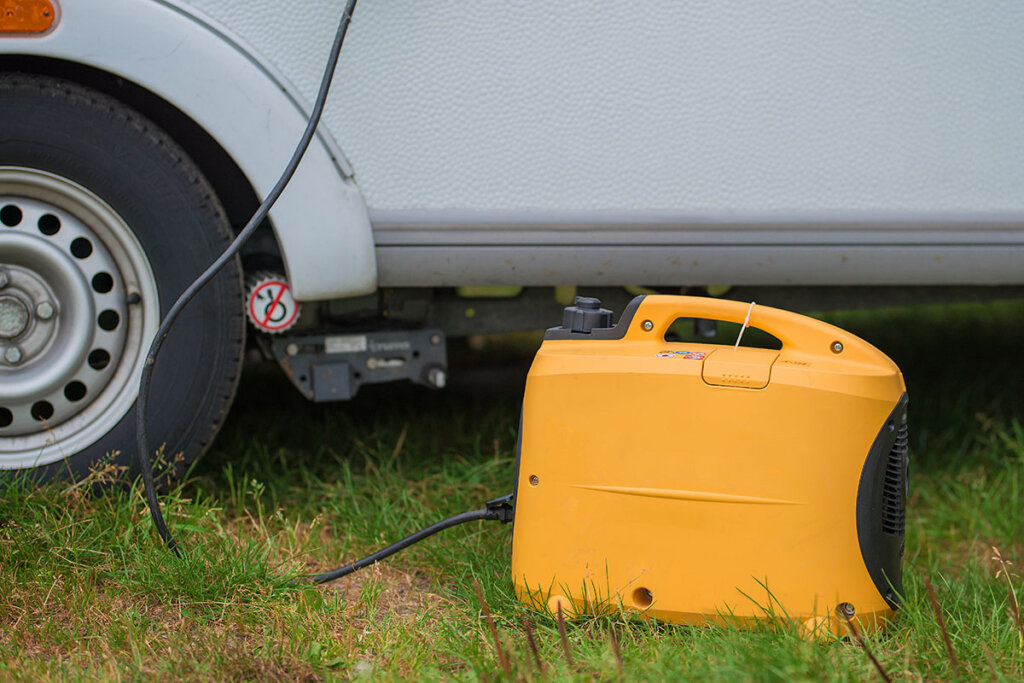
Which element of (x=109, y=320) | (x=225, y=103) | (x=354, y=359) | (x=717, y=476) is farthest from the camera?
(x=354, y=359)

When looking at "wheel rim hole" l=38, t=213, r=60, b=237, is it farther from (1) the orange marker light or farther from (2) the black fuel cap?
(2) the black fuel cap

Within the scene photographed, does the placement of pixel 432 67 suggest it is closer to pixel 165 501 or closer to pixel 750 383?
pixel 750 383

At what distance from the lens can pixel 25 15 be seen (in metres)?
1.51

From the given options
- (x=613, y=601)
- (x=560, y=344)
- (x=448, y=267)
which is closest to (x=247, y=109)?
(x=448, y=267)

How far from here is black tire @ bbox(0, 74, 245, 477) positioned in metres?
1.59

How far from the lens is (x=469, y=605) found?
1491 mm

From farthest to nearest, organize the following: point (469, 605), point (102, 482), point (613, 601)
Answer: point (102, 482) < point (469, 605) < point (613, 601)

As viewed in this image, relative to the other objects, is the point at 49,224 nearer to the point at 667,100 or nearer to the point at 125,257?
the point at 125,257

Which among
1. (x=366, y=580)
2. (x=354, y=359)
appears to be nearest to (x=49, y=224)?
(x=354, y=359)

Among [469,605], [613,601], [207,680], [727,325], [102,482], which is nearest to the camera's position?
[207,680]

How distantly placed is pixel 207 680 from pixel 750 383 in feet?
3.01

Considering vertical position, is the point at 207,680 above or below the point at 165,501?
below

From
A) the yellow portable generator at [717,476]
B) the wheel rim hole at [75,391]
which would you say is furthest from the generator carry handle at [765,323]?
the wheel rim hole at [75,391]

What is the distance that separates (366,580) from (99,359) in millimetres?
689
